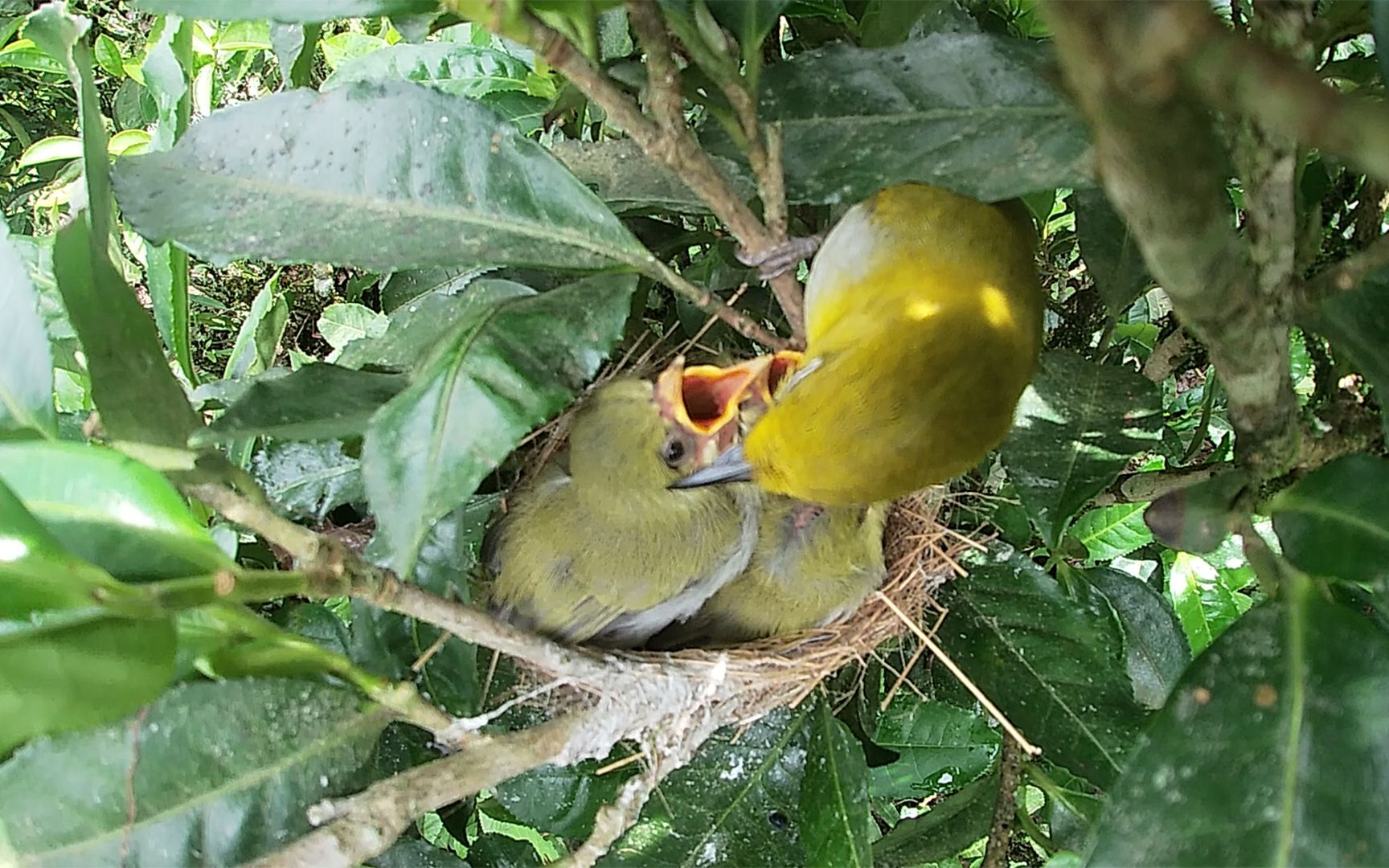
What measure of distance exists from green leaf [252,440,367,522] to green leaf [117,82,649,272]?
13.9 inches

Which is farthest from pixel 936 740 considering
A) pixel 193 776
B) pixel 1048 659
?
pixel 193 776

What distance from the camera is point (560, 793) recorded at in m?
1.20

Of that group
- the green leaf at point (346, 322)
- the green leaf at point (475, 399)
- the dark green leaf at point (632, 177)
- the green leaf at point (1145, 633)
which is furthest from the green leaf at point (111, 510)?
the green leaf at point (346, 322)

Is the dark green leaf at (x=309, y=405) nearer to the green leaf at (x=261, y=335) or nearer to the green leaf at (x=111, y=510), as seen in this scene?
the green leaf at (x=111, y=510)

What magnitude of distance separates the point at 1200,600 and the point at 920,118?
96cm

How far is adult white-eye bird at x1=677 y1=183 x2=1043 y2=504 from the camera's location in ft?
3.15

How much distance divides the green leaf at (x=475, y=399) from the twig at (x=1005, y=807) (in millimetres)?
704

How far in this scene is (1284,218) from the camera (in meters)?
0.52

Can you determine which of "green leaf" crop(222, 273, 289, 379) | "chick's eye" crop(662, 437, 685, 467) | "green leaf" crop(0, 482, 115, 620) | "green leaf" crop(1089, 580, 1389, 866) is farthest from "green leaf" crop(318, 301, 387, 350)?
"green leaf" crop(1089, 580, 1389, 866)

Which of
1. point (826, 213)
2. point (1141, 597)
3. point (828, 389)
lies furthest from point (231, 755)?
point (1141, 597)

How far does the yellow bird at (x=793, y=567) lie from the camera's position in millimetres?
1316

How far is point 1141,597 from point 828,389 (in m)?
0.52

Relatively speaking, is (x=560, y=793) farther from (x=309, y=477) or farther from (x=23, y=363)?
(x=23, y=363)

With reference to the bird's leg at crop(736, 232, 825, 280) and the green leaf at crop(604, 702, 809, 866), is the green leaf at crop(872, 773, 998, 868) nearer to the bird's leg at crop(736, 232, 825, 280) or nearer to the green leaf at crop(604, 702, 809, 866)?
the green leaf at crop(604, 702, 809, 866)
